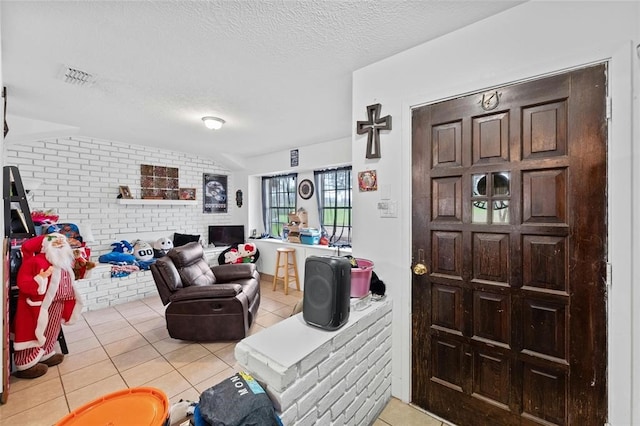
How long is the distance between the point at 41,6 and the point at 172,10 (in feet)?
2.22

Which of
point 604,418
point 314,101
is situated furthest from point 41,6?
point 604,418

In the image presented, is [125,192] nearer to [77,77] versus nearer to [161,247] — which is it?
[161,247]

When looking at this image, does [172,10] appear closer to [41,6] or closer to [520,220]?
[41,6]

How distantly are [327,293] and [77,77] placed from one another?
2.59m

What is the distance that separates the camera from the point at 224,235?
5227 millimetres

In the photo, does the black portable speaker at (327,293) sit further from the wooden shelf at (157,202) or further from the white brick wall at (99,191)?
the wooden shelf at (157,202)

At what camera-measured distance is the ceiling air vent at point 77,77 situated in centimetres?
200

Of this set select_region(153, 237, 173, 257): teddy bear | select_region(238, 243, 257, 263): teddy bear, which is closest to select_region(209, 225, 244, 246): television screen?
select_region(238, 243, 257, 263): teddy bear

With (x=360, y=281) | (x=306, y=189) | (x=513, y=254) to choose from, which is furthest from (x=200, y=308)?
(x=306, y=189)

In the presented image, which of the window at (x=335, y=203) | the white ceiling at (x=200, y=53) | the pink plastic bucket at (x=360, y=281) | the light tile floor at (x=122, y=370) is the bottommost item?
the light tile floor at (x=122, y=370)

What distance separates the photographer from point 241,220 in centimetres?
558

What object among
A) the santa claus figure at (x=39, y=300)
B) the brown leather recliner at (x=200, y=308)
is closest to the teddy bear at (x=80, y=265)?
the santa claus figure at (x=39, y=300)

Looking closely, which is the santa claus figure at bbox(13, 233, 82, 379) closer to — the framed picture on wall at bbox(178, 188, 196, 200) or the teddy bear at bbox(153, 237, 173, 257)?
the teddy bear at bbox(153, 237, 173, 257)

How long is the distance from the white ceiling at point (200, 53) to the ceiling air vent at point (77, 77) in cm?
4
